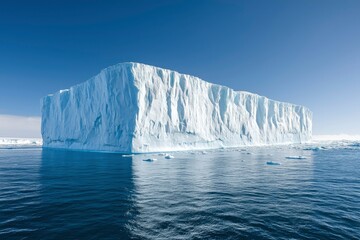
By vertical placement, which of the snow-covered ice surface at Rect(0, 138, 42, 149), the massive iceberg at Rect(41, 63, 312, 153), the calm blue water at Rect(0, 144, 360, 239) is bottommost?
the calm blue water at Rect(0, 144, 360, 239)

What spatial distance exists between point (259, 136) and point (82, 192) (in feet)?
204

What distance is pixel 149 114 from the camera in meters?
41.9

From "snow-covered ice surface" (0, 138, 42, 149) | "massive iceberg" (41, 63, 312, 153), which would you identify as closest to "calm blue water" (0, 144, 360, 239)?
"massive iceberg" (41, 63, 312, 153)

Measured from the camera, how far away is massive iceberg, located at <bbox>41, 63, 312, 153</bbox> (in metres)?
41.6

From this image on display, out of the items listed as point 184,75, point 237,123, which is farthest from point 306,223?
point 237,123

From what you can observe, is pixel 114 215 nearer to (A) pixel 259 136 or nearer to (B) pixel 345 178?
(B) pixel 345 178

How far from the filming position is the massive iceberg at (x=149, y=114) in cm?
4159

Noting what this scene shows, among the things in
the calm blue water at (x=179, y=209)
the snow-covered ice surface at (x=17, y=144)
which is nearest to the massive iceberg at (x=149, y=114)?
the snow-covered ice surface at (x=17, y=144)

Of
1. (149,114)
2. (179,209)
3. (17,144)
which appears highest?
(149,114)

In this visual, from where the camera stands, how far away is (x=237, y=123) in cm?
6072

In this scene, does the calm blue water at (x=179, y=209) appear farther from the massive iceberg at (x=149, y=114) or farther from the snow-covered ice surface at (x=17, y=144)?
the snow-covered ice surface at (x=17, y=144)

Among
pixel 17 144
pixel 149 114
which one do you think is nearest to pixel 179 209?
pixel 149 114

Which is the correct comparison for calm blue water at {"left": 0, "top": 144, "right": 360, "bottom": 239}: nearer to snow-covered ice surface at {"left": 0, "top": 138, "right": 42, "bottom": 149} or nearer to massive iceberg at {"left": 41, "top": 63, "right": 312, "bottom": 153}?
massive iceberg at {"left": 41, "top": 63, "right": 312, "bottom": 153}

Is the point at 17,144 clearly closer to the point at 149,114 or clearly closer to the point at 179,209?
the point at 149,114
